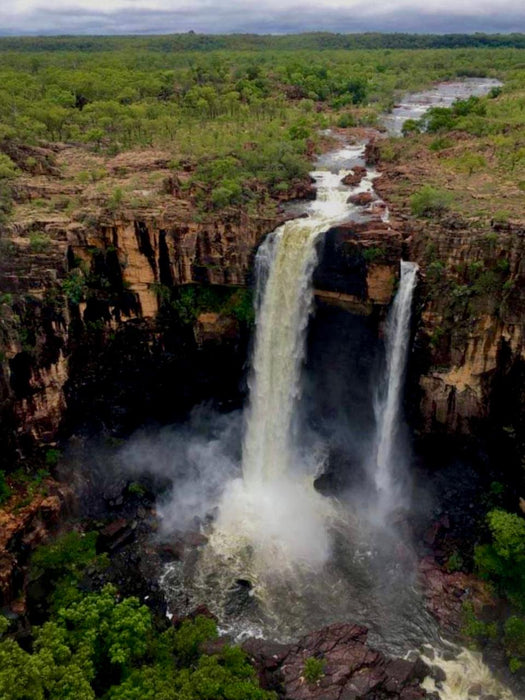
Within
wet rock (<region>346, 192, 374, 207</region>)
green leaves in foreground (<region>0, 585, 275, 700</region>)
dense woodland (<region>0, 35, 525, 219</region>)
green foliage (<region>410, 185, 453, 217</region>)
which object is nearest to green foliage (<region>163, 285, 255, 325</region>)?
dense woodland (<region>0, 35, 525, 219</region>)

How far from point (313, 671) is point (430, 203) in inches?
757

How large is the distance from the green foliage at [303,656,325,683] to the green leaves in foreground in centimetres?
207

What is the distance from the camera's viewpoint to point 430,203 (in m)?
26.3

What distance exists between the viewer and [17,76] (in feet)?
156

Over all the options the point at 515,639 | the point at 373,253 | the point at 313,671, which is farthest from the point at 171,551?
the point at 373,253

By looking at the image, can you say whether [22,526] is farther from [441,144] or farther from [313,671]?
[441,144]

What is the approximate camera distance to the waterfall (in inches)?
1025

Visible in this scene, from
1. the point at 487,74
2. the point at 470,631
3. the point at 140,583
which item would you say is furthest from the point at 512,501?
the point at 487,74

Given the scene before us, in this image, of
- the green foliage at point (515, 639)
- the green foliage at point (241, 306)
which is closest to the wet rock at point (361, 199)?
the green foliage at point (241, 306)

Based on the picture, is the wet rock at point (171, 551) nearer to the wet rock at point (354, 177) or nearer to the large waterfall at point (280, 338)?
the large waterfall at point (280, 338)

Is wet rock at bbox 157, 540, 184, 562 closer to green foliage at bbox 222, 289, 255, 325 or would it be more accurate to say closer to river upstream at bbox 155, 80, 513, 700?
river upstream at bbox 155, 80, 513, 700

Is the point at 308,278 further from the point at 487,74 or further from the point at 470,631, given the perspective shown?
the point at 487,74

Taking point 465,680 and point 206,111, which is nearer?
point 465,680

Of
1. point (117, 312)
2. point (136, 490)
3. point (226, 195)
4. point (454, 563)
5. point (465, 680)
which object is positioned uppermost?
point (226, 195)
